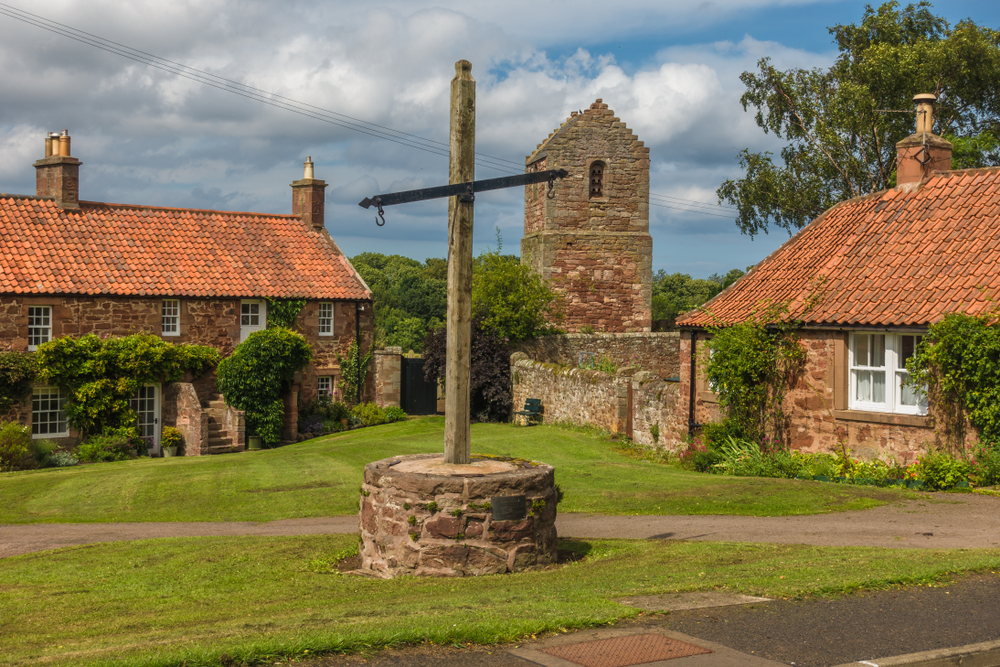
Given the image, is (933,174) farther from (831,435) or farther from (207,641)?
(207,641)

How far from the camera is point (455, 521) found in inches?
445

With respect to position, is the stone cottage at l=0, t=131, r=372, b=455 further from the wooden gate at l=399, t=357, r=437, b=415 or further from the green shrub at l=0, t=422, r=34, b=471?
the wooden gate at l=399, t=357, r=437, b=415

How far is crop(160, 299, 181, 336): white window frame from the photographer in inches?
1249

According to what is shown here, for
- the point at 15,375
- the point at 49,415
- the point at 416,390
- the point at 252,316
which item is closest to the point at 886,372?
the point at 252,316

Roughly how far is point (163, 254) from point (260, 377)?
17.3ft

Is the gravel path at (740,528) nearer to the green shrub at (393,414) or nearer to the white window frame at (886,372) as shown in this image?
the white window frame at (886,372)

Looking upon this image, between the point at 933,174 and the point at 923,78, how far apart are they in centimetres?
1752

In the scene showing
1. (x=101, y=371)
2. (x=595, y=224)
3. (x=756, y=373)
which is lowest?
(x=101, y=371)

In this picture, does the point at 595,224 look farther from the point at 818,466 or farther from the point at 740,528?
the point at 740,528

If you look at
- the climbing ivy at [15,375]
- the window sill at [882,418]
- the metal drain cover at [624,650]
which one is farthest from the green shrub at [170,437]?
the metal drain cover at [624,650]

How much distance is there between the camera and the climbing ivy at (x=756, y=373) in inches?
827

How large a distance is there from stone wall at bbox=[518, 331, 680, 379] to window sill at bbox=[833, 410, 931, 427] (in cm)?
1532

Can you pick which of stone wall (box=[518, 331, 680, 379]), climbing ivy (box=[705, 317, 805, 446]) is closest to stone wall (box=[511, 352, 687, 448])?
stone wall (box=[518, 331, 680, 379])

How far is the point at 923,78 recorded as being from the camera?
123ft
